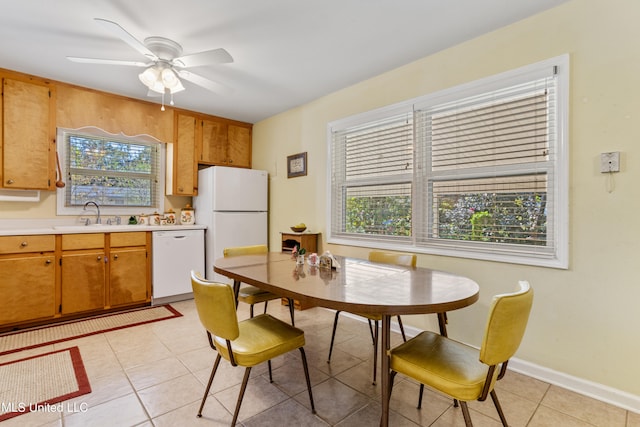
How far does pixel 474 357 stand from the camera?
1.45 meters

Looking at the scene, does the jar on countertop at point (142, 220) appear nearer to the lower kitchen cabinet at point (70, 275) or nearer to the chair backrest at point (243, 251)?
the lower kitchen cabinet at point (70, 275)

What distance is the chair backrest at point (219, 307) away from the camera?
1.38 metres

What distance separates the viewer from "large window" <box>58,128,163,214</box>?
11.5ft

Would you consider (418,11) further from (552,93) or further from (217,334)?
(217,334)

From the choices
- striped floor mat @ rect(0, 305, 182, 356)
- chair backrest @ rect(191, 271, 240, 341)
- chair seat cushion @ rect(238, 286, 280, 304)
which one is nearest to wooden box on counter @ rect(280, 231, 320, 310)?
chair seat cushion @ rect(238, 286, 280, 304)

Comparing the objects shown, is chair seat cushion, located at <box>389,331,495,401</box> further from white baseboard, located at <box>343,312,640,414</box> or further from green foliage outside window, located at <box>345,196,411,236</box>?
green foliage outside window, located at <box>345,196,411,236</box>

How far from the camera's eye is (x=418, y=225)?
2.79m

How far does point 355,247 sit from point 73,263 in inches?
112

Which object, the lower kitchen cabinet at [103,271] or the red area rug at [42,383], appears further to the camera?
the lower kitchen cabinet at [103,271]

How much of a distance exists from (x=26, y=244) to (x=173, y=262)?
1318mm

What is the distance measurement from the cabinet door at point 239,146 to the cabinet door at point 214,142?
0.27 ft

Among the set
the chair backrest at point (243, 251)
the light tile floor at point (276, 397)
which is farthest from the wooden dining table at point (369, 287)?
the light tile floor at point (276, 397)

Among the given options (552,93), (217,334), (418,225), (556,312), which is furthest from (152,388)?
(552,93)

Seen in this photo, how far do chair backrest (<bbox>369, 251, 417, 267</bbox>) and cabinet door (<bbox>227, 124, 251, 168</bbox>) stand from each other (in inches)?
113
